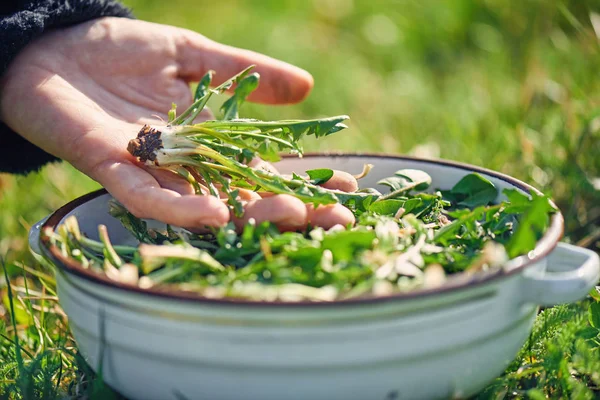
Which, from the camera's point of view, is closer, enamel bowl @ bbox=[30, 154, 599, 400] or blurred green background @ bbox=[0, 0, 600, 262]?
enamel bowl @ bbox=[30, 154, 599, 400]

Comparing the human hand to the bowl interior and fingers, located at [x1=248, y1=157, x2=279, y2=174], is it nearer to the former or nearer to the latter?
the bowl interior

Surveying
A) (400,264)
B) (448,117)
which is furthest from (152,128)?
(448,117)

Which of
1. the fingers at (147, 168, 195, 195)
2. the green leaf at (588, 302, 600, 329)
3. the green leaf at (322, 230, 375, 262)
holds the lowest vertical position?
the green leaf at (588, 302, 600, 329)

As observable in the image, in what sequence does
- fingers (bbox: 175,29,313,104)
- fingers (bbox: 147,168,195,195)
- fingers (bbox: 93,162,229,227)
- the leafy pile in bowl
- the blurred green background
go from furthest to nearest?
the blurred green background, fingers (bbox: 175,29,313,104), fingers (bbox: 147,168,195,195), fingers (bbox: 93,162,229,227), the leafy pile in bowl

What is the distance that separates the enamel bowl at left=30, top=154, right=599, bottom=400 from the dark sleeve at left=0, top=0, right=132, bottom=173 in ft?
3.15

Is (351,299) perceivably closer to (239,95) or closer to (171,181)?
(171,181)

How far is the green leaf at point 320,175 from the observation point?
5.95ft

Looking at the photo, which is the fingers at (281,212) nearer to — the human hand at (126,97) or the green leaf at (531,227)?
the human hand at (126,97)

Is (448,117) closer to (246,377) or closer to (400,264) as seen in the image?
(400,264)

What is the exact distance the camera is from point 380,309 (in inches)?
44.4

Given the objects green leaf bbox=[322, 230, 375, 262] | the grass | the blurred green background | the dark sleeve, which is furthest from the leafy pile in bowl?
the blurred green background

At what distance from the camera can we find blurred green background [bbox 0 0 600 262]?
2709 millimetres

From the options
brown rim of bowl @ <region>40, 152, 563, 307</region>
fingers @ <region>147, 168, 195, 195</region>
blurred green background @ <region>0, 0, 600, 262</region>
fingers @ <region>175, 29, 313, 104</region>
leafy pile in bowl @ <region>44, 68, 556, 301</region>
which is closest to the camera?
brown rim of bowl @ <region>40, 152, 563, 307</region>

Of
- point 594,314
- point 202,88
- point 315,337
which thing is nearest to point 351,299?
point 315,337
